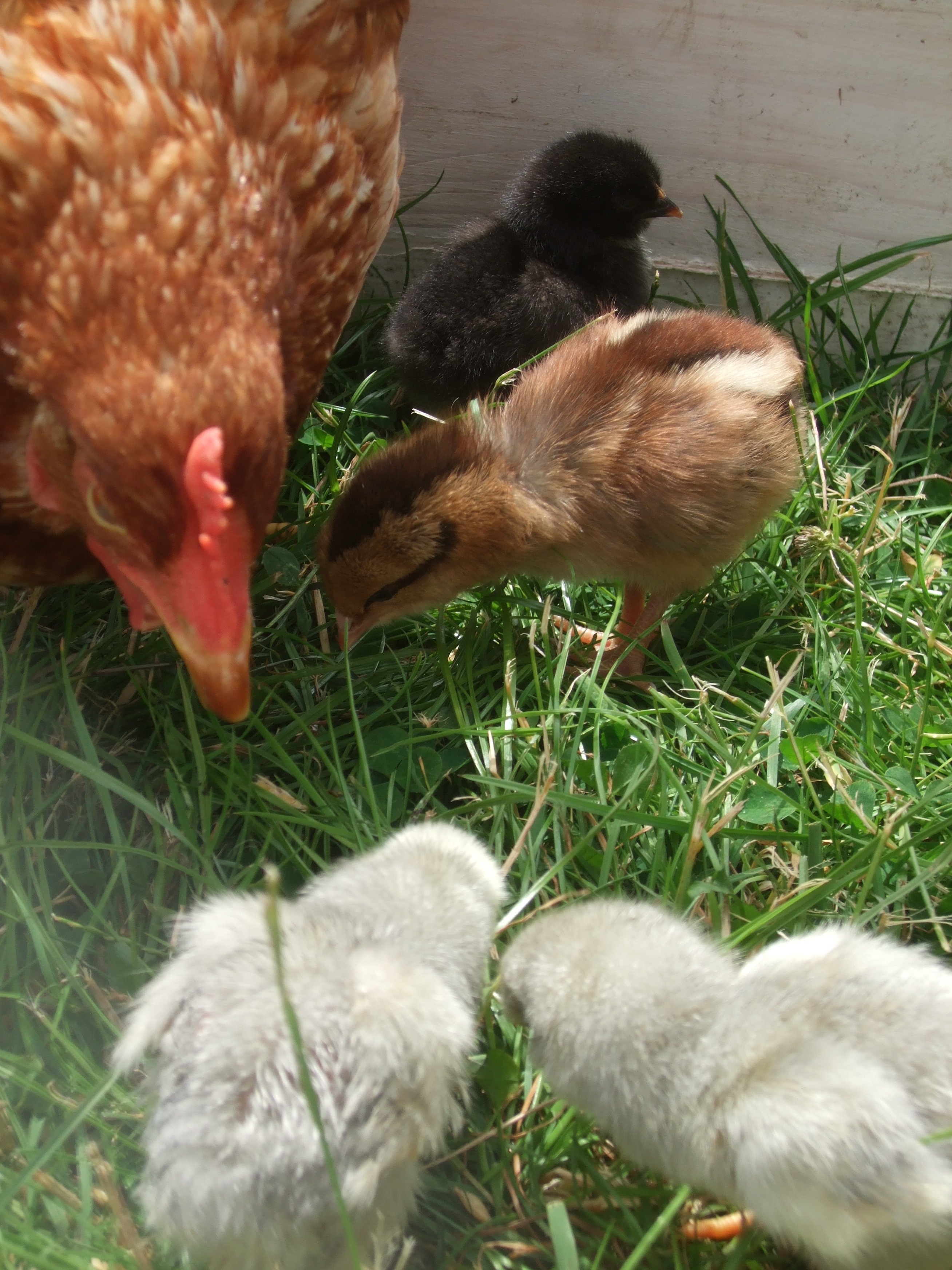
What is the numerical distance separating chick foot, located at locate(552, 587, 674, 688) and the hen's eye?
1.10 ft

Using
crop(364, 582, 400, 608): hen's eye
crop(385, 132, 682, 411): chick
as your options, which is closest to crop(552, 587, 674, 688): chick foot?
crop(364, 582, 400, 608): hen's eye

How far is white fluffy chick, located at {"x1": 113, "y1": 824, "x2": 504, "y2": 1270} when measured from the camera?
99 cm

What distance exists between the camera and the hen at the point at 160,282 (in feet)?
3.54

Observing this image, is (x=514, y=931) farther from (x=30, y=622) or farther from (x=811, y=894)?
(x=30, y=622)

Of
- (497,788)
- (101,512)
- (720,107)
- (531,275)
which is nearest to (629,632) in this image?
(497,788)

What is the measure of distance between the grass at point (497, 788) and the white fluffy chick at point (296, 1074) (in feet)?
0.65

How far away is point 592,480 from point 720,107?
1055 mm

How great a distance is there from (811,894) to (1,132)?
143cm

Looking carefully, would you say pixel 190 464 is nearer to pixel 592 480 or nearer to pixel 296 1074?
pixel 296 1074

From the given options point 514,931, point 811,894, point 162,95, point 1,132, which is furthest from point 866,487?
point 1,132

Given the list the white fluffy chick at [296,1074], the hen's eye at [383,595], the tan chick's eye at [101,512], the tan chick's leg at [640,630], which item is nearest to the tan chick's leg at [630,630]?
the tan chick's leg at [640,630]

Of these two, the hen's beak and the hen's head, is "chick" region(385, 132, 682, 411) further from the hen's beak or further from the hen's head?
the hen's beak

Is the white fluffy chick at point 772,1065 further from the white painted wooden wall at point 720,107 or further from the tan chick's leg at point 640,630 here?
the white painted wooden wall at point 720,107

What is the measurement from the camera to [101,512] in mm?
1169
